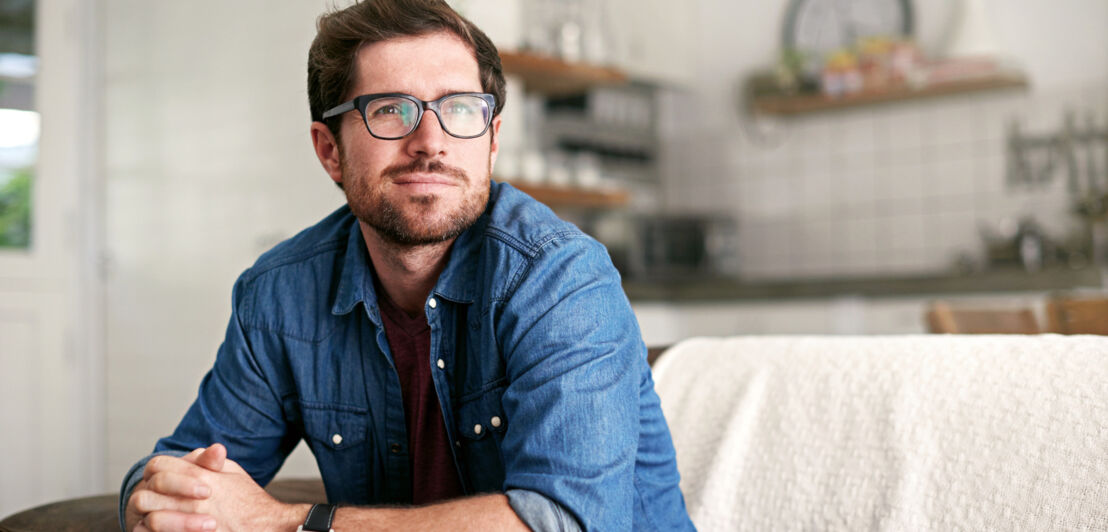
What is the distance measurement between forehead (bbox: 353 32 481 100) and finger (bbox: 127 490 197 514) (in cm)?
55

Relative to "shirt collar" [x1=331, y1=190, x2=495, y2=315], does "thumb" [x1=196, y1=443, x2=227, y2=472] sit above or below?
below

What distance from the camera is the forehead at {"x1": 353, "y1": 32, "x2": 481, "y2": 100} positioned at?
1.22 metres

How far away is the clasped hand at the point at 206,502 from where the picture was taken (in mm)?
1077

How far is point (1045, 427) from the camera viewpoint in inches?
44.7

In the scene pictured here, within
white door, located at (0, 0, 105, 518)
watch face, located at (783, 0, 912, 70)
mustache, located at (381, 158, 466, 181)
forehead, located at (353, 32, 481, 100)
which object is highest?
watch face, located at (783, 0, 912, 70)

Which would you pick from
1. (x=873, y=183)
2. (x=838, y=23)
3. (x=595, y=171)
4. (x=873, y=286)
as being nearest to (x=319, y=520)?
(x=873, y=286)

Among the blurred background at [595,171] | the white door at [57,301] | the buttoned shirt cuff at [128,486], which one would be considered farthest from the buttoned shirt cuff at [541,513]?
the white door at [57,301]

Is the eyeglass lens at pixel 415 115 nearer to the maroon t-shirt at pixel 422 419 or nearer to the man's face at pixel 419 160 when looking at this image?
the man's face at pixel 419 160

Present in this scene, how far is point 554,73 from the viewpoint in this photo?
3951mm

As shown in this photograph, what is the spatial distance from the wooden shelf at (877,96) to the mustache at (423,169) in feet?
11.3

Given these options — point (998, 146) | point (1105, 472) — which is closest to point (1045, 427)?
point (1105, 472)

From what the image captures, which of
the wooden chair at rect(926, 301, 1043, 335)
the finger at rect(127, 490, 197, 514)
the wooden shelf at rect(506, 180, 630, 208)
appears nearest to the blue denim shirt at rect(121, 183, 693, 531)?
the finger at rect(127, 490, 197, 514)

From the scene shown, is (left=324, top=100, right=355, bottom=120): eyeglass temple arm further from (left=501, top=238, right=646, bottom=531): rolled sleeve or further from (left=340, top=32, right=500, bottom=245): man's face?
(left=501, top=238, right=646, bottom=531): rolled sleeve

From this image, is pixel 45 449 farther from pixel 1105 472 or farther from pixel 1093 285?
pixel 1093 285
